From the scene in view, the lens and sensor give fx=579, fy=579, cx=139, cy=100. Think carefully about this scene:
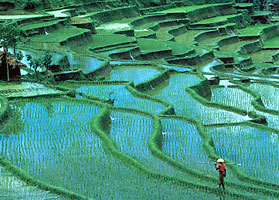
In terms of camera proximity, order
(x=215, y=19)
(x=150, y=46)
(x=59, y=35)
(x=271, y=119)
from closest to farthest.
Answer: (x=271, y=119) → (x=59, y=35) → (x=150, y=46) → (x=215, y=19)

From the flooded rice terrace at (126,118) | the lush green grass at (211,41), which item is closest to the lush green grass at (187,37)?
the lush green grass at (211,41)

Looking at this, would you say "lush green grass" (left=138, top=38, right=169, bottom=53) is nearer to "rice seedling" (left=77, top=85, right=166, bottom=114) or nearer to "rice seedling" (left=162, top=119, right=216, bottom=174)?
"rice seedling" (left=77, top=85, right=166, bottom=114)

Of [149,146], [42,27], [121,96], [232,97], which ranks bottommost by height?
[232,97]

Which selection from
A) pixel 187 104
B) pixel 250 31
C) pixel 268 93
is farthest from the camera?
pixel 250 31

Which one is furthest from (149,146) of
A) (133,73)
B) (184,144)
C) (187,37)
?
(187,37)

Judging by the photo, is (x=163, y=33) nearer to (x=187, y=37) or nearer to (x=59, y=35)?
(x=187, y=37)

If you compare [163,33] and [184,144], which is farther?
[163,33]

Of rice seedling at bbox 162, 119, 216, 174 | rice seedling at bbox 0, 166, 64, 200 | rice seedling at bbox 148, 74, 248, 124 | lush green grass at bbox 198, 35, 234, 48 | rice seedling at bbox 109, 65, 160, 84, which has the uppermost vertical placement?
rice seedling at bbox 0, 166, 64, 200

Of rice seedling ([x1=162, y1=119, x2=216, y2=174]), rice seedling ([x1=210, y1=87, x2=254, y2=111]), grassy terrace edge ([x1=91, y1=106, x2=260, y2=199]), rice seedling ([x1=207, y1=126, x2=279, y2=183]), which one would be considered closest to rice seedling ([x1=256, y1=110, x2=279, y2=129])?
rice seedling ([x1=210, y1=87, x2=254, y2=111])
